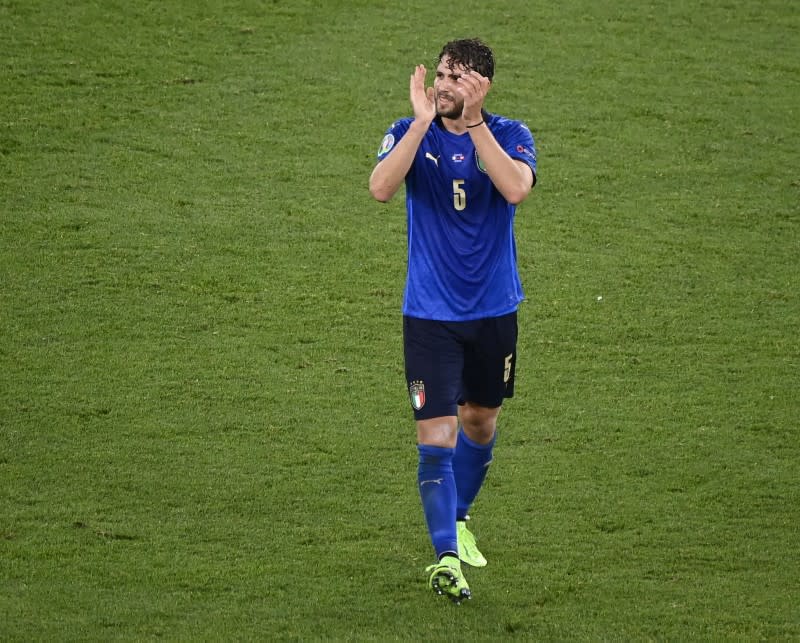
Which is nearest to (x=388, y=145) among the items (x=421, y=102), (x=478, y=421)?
(x=421, y=102)

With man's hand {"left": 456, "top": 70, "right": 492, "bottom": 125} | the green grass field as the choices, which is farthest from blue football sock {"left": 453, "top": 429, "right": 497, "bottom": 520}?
man's hand {"left": 456, "top": 70, "right": 492, "bottom": 125}

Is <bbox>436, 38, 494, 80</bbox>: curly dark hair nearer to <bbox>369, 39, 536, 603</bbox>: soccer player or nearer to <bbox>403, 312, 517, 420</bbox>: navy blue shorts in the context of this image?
<bbox>369, 39, 536, 603</bbox>: soccer player

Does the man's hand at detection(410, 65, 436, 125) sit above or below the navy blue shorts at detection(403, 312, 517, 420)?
above

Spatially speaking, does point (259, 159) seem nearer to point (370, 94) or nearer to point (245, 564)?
point (370, 94)

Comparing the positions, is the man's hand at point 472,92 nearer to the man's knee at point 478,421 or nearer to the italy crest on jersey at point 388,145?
the italy crest on jersey at point 388,145

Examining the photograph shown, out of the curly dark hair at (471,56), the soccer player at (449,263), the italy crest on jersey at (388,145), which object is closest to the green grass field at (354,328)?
the soccer player at (449,263)

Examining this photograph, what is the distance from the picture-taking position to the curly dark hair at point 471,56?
16.3 feet

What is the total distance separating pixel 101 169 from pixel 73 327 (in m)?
2.36

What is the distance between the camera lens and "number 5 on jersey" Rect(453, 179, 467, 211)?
16.8 feet

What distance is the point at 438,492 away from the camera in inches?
203

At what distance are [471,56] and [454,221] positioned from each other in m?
0.64

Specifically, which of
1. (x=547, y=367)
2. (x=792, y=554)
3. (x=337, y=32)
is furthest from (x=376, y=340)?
(x=337, y=32)

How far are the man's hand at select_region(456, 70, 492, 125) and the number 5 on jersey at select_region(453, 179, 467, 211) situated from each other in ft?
0.92

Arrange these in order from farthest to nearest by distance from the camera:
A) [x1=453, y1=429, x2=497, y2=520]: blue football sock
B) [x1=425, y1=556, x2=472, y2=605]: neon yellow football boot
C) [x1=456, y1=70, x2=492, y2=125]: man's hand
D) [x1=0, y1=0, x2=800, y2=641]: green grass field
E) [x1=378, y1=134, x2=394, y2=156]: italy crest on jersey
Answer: [x1=453, y1=429, x2=497, y2=520]: blue football sock → [x1=0, y1=0, x2=800, y2=641]: green grass field → [x1=378, y1=134, x2=394, y2=156]: italy crest on jersey → [x1=425, y1=556, x2=472, y2=605]: neon yellow football boot → [x1=456, y1=70, x2=492, y2=125]: man's hand
